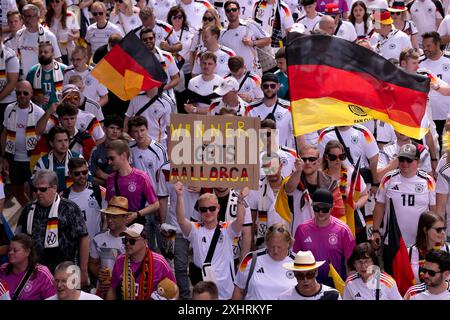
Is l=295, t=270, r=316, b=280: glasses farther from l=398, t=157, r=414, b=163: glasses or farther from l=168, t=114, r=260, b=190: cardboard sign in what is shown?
l=398, t=157, r=414, b=163: glasses

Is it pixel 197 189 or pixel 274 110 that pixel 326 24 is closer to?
pixel 274 110

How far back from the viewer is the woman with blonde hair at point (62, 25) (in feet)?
59.9

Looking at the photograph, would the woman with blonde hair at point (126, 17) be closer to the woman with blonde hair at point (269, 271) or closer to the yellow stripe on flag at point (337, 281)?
the woman with blonde hair at point (269, 271)

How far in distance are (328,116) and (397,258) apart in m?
1.60

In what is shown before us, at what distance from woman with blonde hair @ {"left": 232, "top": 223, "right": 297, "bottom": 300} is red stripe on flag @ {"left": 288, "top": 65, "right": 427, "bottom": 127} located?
4.01 feet

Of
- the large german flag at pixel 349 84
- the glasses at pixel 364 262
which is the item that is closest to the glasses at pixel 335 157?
the large german flag at pixel 349 84

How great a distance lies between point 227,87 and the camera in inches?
602

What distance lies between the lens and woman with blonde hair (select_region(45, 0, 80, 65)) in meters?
18.3

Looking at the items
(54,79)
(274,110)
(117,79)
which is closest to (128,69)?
(117,79)

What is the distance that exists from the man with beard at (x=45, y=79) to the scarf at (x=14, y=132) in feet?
3.23

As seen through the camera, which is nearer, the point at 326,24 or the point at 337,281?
the point at 337,281

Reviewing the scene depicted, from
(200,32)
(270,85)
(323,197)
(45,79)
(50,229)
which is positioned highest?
(200,32)

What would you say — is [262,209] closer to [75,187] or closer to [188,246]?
[188,246]

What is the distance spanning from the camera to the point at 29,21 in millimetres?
17406
